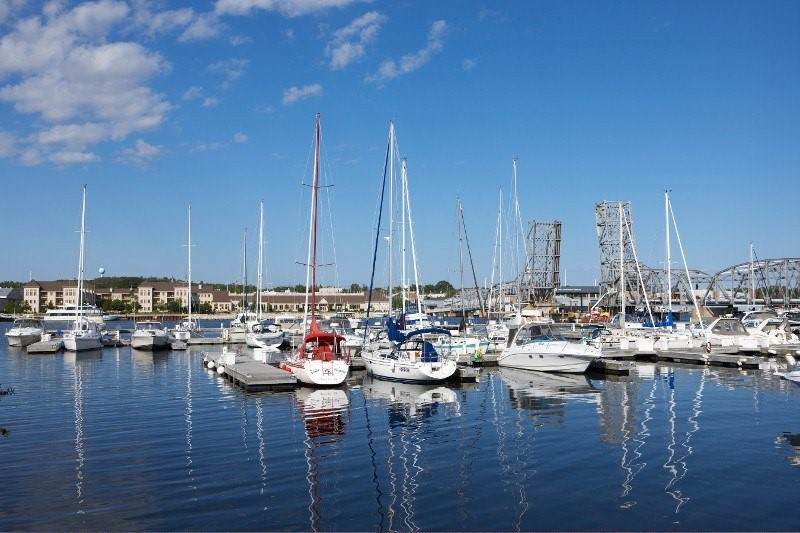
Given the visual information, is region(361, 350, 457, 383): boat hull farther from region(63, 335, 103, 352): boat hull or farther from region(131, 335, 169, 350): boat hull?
region(63, 335, 103, 352): boat hull

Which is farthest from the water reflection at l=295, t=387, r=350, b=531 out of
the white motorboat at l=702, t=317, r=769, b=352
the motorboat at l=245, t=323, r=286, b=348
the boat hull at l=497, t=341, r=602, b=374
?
the white motorboat at l=702, t=317, r=769, b=352

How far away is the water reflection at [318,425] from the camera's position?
15.0m

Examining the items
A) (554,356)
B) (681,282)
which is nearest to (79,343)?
(554,356)

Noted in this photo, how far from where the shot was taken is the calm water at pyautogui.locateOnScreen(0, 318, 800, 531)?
13414mm

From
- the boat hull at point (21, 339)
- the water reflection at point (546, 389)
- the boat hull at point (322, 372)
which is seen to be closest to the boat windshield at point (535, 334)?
the water reflection at point (546, 389)

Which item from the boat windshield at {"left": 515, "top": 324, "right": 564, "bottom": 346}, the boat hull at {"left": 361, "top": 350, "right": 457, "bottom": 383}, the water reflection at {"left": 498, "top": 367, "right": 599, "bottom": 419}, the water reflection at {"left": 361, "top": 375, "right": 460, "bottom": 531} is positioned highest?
the boat windshield at {"left": 515, "top": 324, "right": 564, "bottom": 346}

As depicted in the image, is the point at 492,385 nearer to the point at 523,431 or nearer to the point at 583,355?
the point at 583,355

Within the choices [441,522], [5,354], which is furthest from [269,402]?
[5,354]

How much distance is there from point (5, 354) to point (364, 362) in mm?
36138

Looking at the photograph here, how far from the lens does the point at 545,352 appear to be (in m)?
40.0

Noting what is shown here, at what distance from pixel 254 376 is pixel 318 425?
11778 mm

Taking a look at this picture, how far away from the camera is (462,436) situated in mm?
21469

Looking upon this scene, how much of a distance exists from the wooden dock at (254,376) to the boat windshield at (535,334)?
49.8 ft

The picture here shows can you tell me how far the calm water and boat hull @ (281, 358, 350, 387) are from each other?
3.86 ft
